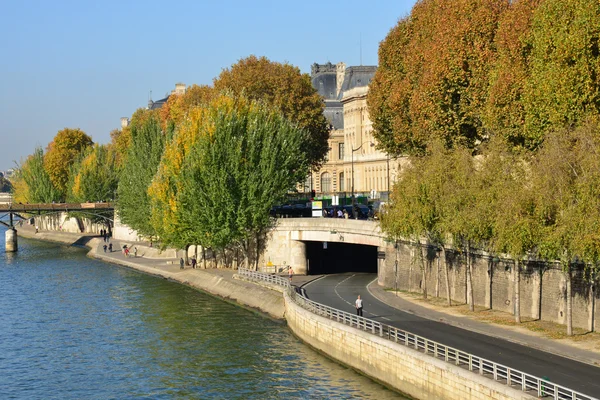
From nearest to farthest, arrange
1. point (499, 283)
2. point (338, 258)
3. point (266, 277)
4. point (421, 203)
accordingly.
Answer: point (499, 283)
point (421, 203)
point (266, 277)
point (338, 258)

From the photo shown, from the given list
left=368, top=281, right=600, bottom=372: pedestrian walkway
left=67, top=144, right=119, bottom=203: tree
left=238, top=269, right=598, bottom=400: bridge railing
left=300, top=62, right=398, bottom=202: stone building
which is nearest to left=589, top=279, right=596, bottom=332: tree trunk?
left=368, top=281, right=600, bottom=372: pedestrian walkway

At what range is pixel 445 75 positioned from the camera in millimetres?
71250

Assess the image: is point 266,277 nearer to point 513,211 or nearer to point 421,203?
point 421,203

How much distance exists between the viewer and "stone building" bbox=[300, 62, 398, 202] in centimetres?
14862

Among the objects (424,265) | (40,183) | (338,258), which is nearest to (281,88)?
(338,258)

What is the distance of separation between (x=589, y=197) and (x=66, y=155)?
159765 mm

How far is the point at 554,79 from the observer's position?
5538cm

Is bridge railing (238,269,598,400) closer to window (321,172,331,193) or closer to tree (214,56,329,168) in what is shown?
tree (214,56,329,168)

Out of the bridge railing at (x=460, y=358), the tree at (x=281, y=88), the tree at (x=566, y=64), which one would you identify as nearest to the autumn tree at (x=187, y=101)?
the tree at (x=281, y=88)

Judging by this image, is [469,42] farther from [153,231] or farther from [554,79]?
[153,231]

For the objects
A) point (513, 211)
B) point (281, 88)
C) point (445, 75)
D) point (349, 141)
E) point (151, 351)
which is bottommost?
point (151, 351)

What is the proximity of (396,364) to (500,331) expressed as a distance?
8.38 meters

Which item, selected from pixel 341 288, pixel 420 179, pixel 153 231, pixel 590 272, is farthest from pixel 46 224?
pixel 590 272

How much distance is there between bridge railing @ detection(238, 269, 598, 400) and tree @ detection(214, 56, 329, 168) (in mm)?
51901
